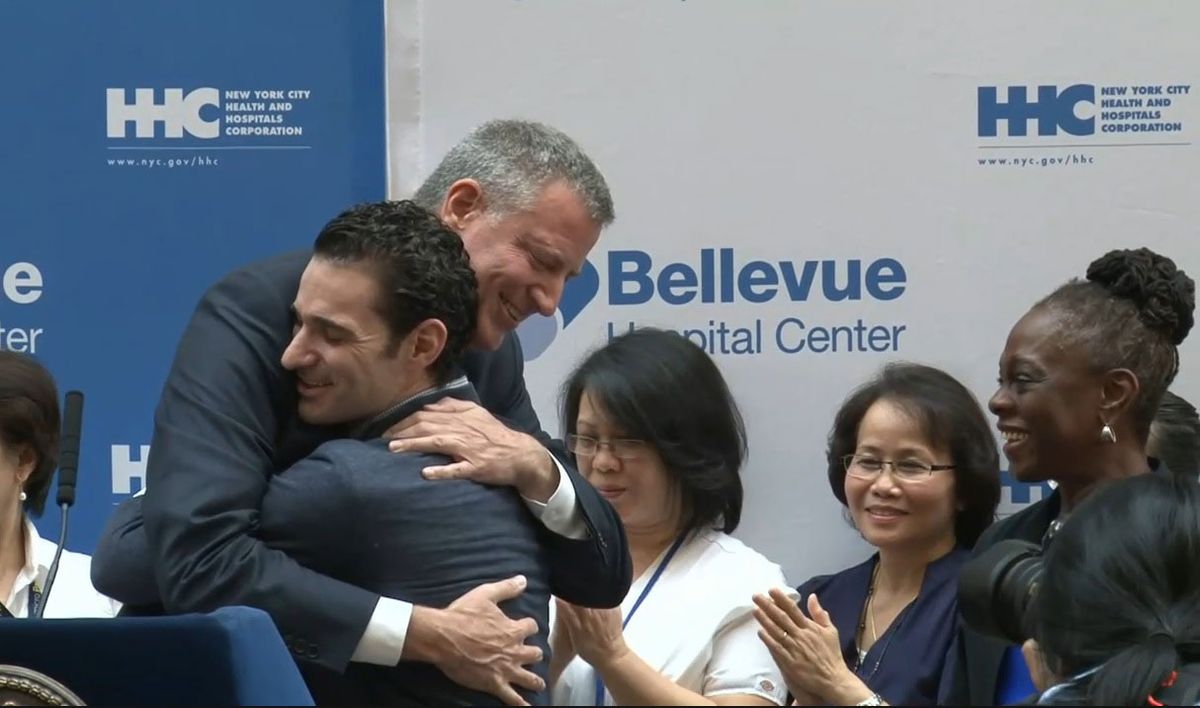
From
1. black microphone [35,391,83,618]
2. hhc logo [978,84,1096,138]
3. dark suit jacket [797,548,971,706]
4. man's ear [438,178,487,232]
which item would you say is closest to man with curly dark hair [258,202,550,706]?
man's ear [438,178,487,232]

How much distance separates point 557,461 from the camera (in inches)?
96.2

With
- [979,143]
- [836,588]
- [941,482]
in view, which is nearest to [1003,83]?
[979,143]

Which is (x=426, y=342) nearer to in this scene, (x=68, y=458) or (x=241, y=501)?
(x=241, y=501)

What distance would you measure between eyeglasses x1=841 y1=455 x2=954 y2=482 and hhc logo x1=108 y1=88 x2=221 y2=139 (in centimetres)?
151

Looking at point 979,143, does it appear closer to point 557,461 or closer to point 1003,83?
point 1003,83

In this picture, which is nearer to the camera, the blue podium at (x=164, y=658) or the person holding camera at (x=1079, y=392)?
the blue podium at (x=164, y=658)

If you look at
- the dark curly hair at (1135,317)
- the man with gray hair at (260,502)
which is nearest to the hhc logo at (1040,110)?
the dark curly hair at (1135,317)

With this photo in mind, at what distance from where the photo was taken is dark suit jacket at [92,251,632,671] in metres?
2.20

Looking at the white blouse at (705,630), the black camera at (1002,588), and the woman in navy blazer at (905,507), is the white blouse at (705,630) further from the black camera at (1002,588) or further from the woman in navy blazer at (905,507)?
the black camera at (1002,588)

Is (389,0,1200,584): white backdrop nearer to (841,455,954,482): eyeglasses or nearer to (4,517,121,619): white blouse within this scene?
(841,455,954,482): eyeglasses

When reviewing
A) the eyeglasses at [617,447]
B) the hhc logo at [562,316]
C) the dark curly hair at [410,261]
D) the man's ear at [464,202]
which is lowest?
the eyeglasses at [617,447]

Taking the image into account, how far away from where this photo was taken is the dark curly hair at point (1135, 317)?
131 inches

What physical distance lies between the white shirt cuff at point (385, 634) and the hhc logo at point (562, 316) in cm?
171

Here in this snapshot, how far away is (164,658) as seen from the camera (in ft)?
6.52
